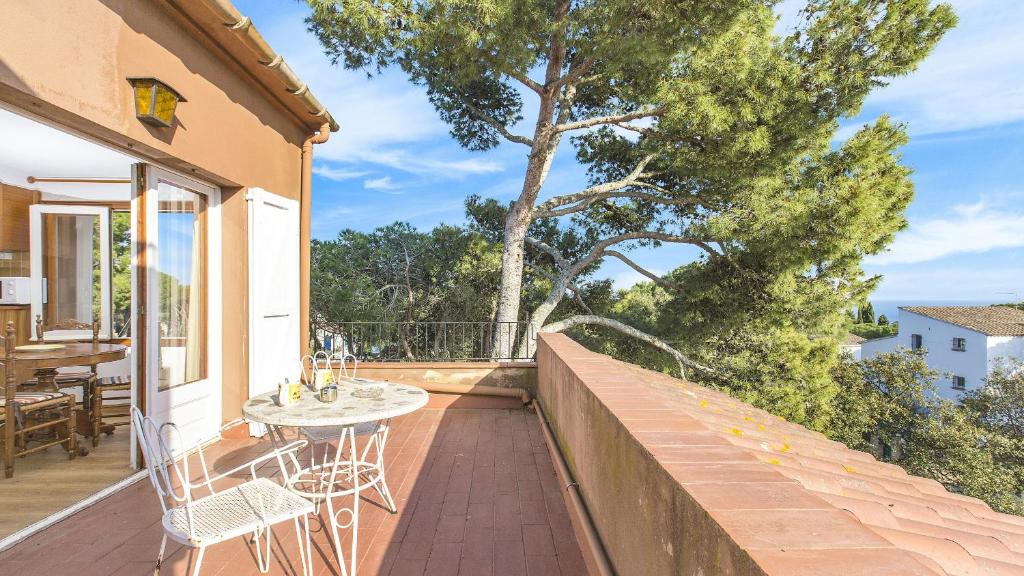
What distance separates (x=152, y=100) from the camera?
285cm

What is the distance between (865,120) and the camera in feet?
27.8

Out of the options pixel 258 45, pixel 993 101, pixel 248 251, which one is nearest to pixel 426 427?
pixel 248 251

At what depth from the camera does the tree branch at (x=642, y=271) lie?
31.7 ft

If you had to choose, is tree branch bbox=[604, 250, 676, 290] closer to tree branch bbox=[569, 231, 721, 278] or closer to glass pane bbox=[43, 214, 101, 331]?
tree branch bbox=[569, 231, 721, 278]

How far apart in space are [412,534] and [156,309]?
7.91 ft

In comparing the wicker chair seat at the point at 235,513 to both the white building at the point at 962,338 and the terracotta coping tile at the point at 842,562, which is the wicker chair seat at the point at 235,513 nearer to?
the terracotta coping tile at the point at 842,562

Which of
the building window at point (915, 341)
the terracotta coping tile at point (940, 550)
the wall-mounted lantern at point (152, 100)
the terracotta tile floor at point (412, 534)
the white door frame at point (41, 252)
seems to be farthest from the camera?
the building window at point (915, 341)

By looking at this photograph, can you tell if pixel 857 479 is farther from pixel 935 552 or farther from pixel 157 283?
pixel 157 283

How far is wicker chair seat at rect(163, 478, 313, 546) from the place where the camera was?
69.9 inches

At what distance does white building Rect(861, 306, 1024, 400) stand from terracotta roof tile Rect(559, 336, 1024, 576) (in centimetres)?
2815

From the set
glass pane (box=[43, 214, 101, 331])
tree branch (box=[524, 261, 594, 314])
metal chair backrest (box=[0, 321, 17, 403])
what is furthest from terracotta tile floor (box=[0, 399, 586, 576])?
tree branch (box=[524, 261, 594, 314])

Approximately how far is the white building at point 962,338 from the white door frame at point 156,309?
29.7 m

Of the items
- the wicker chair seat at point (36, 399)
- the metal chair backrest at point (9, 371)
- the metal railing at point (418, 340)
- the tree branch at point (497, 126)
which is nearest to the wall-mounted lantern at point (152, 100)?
the metal chair backrest at point (9, 371)

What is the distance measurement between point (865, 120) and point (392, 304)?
9295mm
